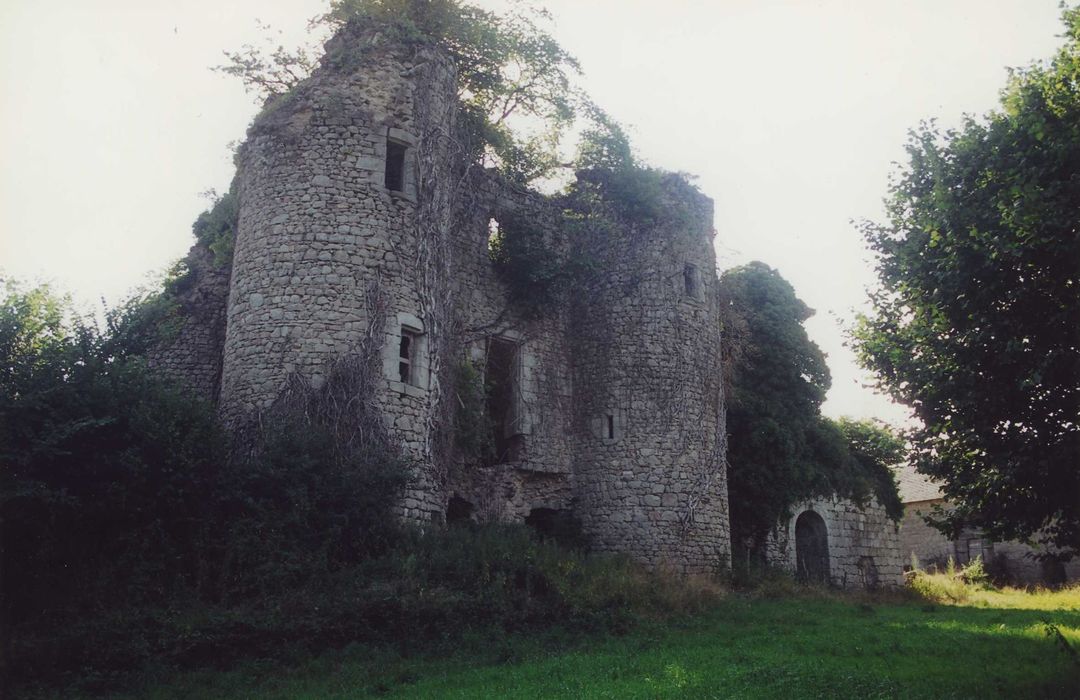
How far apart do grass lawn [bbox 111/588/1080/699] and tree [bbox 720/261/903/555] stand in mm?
6634

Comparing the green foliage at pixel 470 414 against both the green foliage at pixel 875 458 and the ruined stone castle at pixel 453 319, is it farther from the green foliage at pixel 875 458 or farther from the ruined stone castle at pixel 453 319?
the green foliage at pixel 875 458

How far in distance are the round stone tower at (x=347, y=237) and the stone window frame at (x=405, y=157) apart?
0.02 meters

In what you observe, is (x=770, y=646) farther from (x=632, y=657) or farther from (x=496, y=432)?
(x=496, y=432)

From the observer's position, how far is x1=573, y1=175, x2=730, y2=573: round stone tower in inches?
747

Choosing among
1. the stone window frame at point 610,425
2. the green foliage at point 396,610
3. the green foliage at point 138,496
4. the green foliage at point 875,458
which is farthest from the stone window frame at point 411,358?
the green foliage at point 875,458

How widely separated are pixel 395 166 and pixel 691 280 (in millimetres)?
7420

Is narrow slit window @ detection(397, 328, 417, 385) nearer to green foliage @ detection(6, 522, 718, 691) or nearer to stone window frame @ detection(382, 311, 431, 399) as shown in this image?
stone window frame @ detection(382, 311, 431, 399)

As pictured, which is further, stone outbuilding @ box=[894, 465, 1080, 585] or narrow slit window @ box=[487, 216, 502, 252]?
stone outbuilding @ box=[894, 465, 1080, 585]

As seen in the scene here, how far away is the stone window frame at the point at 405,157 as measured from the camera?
1642 centimetres

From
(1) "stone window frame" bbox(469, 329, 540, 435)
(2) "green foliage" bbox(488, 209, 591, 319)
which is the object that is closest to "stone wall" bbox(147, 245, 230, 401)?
(1) "stone window frame" bbox(469, 329, 540, 435)

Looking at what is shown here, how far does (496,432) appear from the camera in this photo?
2016 cm

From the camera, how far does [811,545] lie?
917 inches

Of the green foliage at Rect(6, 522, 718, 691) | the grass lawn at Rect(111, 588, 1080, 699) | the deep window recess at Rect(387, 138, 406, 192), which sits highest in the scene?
the deep window recess at Rect(387, 138, 406, 192)

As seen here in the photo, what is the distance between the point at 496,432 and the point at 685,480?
4191 mm
